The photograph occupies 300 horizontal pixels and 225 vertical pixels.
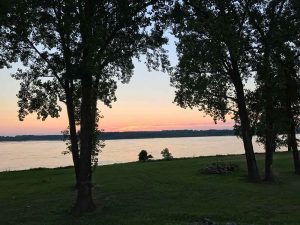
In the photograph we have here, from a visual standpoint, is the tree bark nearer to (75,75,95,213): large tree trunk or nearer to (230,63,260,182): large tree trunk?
(75,75,95,213): large tree trunk

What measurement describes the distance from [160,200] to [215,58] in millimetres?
8646

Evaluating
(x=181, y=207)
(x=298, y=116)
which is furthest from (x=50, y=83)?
(x=298, y=116)

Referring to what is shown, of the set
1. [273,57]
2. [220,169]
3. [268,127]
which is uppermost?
[273,57]

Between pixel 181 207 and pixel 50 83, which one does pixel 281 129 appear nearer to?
pixel 181 207

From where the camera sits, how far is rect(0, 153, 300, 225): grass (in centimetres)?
1703

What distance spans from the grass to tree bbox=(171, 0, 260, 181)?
4.22 meters

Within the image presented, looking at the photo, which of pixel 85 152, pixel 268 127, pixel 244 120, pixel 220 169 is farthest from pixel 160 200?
pixel 220 169

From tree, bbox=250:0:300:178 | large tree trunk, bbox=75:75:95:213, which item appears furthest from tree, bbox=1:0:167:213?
tree, bbox=250:0:300:178

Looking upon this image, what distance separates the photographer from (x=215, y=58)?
1022 inches

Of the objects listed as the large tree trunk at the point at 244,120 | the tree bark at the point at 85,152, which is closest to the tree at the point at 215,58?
the large tree trunk at the point at 244,120

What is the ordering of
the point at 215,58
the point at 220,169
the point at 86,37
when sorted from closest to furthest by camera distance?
the point at 86,37
the point at 215,58
the point at 220,169

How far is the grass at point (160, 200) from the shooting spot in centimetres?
1703

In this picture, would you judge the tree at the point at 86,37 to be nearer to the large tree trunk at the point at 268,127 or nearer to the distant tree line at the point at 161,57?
the distant tree line at the point at 161,57

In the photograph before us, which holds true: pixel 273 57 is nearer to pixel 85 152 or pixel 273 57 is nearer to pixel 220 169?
pixel 220 169
